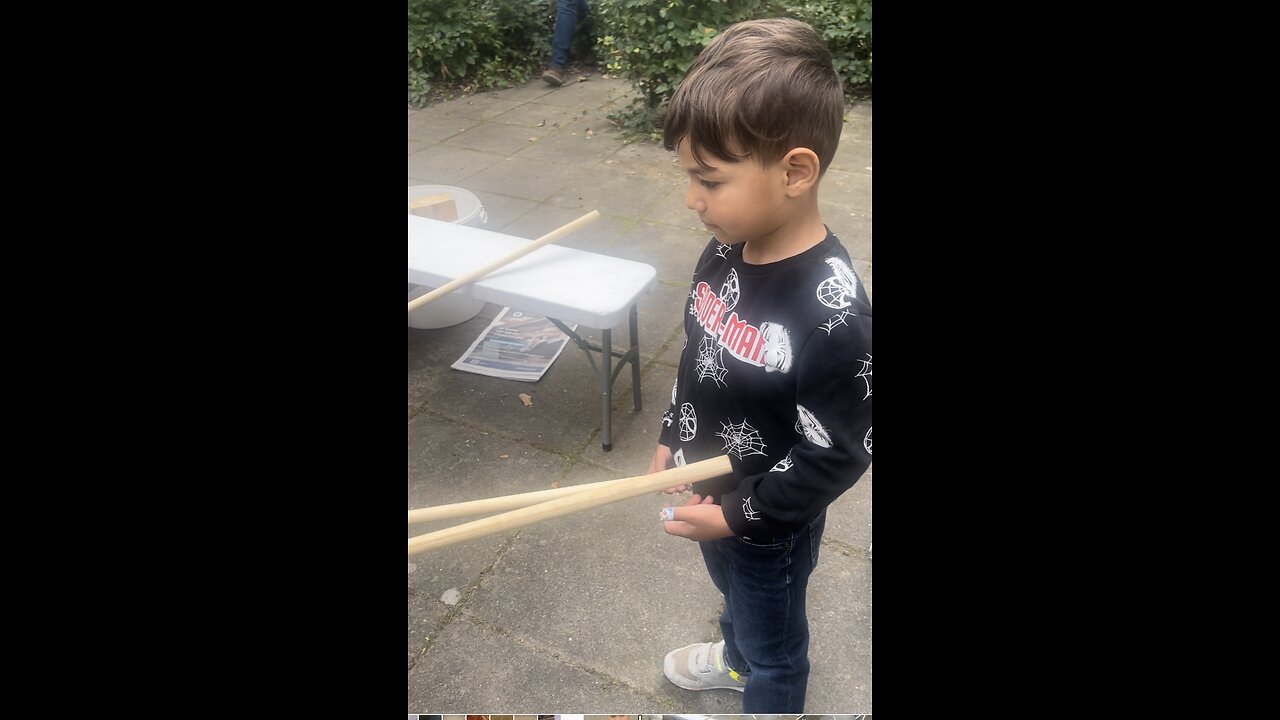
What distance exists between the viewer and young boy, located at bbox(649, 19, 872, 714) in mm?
1195

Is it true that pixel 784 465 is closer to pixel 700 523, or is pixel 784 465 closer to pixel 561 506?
pixel 700 523

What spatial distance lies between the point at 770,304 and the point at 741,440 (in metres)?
0.28

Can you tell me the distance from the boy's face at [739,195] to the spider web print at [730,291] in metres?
0.11

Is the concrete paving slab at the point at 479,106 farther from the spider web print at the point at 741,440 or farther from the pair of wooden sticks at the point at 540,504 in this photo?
the pair of wooden sticks at the point at 540,504

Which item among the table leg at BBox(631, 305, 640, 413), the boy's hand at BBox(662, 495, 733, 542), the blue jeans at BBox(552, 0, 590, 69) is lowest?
the table leg at BBox(631, 305, 640, 413)

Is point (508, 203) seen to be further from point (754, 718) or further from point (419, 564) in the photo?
point (754, 718)

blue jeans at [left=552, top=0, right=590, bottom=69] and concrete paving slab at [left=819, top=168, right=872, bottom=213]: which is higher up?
blue jeans at [left=552, top=0, right=590, bottom=69]

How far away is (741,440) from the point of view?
141cm

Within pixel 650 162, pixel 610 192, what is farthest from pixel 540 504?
pixel 650 162

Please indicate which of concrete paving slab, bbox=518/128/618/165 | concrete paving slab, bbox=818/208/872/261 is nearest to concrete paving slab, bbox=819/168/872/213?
concrete paving slab, bbox=818/208/872/261

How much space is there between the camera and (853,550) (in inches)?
95.3

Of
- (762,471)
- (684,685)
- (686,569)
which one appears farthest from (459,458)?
(762,471)

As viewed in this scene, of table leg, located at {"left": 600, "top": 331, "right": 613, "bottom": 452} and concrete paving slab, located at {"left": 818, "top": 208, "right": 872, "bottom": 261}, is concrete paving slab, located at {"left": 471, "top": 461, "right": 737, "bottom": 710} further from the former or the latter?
concrete paving slab, located at {"left": 818, "top": 208, "right": 872, "bottom": 261}

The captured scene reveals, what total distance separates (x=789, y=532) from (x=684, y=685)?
84cm
